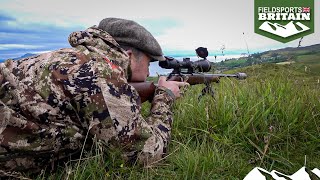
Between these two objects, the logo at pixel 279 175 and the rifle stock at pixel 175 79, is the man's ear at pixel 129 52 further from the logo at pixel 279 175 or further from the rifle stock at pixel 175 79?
the logo at pixel 279 175

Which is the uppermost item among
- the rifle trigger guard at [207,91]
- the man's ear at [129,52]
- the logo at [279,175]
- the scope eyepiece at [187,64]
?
the man's ear at [129,52]

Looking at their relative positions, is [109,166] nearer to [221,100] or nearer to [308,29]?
[221,100]

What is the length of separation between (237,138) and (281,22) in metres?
6.03

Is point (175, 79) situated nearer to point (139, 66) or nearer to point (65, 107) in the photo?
point (139, 66)

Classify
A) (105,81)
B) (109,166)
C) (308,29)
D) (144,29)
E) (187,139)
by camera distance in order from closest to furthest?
(105,81), (109,166), (144,29), (187,139), (308,29)

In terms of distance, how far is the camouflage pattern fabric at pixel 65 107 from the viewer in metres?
2.84

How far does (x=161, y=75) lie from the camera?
443 centimetres

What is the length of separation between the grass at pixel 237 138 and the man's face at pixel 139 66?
0.71 m

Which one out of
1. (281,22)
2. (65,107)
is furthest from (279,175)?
(281,22)

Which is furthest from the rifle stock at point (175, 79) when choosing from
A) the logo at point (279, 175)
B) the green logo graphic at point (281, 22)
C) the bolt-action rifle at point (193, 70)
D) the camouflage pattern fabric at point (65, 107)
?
the green logo graphic at point (281, 22)

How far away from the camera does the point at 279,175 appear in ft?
10.5

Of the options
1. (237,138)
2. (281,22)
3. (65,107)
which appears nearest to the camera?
(65,107)

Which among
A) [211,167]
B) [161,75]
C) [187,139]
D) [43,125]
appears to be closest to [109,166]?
[43,125]

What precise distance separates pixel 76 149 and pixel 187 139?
124 centimetres
